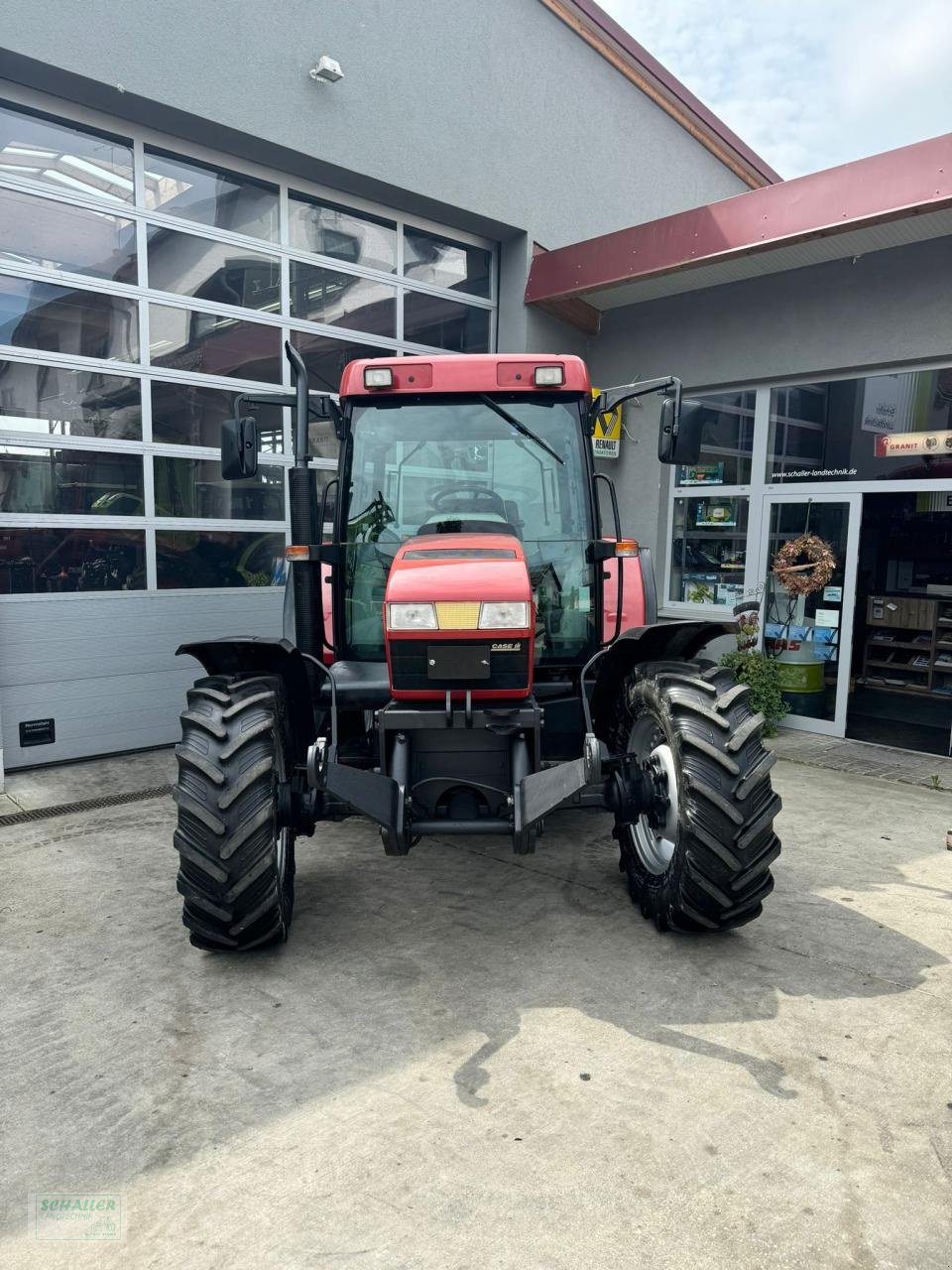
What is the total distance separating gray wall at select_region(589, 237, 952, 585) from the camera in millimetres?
6258

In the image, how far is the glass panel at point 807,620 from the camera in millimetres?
7094

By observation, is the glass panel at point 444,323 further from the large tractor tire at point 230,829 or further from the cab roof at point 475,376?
the large tractor tire at point 230,829

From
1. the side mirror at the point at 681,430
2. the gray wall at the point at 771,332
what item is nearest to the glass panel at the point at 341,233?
the gray wall at the point at 771,332

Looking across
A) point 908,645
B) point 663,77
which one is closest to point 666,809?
point 908,645

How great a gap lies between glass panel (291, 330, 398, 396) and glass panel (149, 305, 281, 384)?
0.74 feet

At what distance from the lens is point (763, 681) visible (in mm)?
7145

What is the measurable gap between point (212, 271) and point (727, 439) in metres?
4.39

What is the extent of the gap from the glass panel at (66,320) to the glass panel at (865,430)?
5060 millimetres

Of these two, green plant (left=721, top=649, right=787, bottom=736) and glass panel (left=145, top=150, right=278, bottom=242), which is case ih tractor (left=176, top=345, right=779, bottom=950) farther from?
green plant (left=721, top=649, right=787, bottom=736)

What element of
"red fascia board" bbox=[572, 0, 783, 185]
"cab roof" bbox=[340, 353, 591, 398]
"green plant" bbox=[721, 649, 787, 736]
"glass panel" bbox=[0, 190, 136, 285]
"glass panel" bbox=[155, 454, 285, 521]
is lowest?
"green plant" bbox=[721, 649, 787, 736]

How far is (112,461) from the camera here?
6.08m

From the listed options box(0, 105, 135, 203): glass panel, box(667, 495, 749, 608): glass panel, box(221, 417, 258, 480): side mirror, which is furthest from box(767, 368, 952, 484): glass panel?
box(0, 105, 135, 203): glass panel

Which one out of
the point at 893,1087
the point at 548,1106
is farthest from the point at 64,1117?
the point at 893,1087

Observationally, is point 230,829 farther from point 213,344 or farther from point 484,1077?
point 213,344
